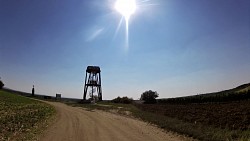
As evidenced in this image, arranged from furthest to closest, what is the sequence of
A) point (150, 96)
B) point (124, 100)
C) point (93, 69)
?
point (150, 96) → point (124, 100) → point (93, 69)

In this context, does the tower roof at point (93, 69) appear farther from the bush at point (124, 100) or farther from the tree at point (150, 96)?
the tree at point (150, 96)

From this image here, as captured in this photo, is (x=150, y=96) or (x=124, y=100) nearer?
(x=124, y=100)

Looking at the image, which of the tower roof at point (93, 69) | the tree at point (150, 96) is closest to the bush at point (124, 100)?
the tree at point (150, 96)

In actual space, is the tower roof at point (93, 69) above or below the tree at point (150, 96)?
above

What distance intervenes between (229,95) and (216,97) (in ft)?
10.3

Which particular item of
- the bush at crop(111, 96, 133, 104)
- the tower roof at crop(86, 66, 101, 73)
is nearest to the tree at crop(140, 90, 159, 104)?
the bush at crop(111, 96, 133, 104)

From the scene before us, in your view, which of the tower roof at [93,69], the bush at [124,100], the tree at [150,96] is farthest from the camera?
the tree at [150,96]

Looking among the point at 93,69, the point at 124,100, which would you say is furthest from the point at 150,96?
Answer: the point at 93,69

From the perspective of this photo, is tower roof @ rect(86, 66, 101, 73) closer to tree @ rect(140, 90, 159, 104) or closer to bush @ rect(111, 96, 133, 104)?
bush @ rect(111, 96, 133, 104)

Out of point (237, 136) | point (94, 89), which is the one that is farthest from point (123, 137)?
point (94, 89)

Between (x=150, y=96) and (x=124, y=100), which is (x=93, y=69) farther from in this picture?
(x=150, y=96)

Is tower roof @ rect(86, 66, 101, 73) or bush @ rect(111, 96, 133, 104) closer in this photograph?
tower roof @ rect(86, 66, 101, 73)

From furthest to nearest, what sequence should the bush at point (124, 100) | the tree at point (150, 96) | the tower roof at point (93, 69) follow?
the tree at point (150, 96) < the bush at point (124, 100) < the tower roof at point (93, 69)

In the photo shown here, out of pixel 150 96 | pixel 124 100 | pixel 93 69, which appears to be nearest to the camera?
pixel 93 69
